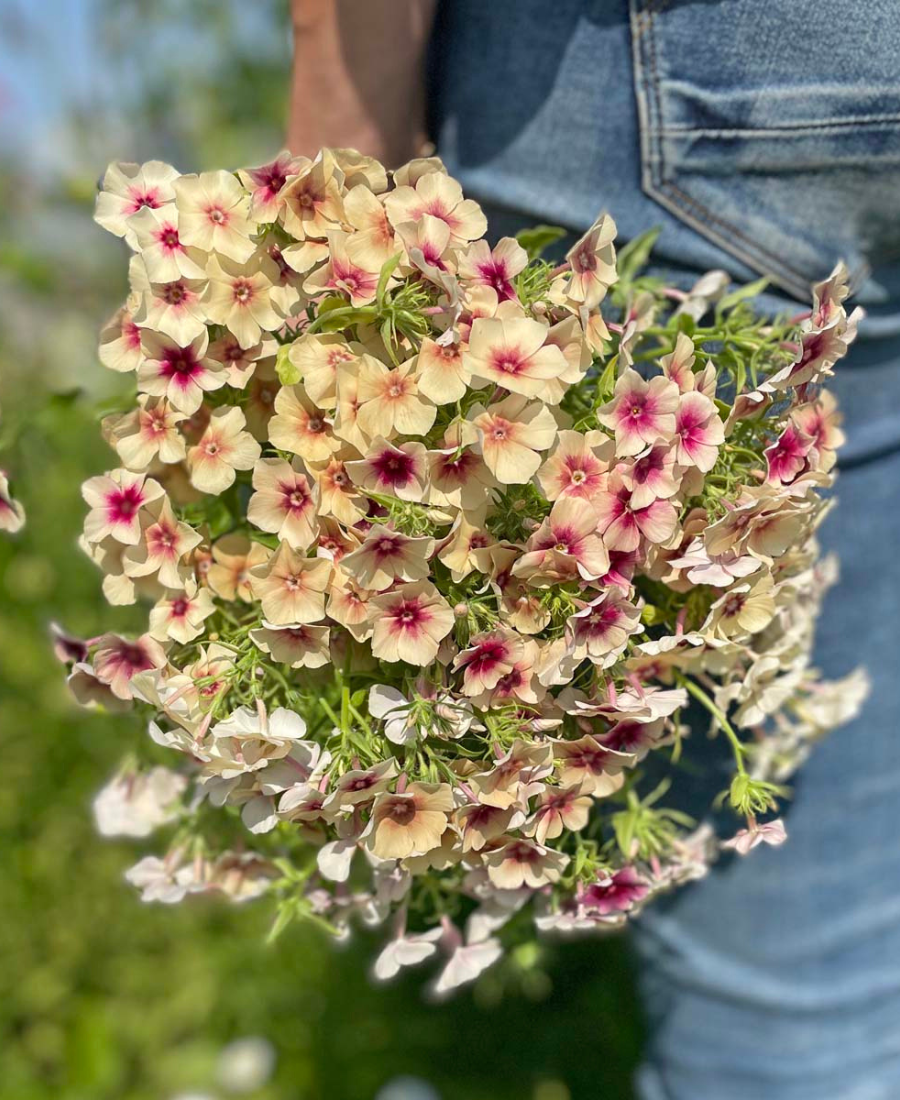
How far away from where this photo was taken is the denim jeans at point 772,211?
71 centimetres

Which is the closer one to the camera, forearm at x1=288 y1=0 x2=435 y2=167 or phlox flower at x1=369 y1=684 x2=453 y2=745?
phlox flower at x1=369 y1=684 x2=453 y2=745

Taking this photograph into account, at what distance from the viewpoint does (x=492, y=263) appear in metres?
0.59

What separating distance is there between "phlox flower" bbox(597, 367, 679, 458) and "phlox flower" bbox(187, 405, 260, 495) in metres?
0.21

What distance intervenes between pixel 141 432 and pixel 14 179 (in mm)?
2193

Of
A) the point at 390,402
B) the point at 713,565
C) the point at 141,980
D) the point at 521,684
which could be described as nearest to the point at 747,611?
the point at 713,565

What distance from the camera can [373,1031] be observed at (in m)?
1.63

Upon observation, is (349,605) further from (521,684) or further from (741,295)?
(741,295)

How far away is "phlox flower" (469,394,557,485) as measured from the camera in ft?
1.84

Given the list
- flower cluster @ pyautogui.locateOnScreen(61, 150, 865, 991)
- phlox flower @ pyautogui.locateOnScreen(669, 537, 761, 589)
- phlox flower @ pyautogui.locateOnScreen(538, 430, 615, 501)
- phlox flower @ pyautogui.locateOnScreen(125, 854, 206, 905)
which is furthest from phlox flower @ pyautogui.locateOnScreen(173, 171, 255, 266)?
phlox flower @ pyautogui.locateOnScreen(125, 854, 206, 905)

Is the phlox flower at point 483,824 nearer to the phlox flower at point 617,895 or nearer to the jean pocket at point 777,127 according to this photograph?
the phlox flower at point 617,895

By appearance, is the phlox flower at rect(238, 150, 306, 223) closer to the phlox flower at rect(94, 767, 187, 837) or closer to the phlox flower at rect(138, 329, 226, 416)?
the phlox flower at rect(138, 329, 226, 416)

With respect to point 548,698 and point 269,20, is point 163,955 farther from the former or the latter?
point 269,20

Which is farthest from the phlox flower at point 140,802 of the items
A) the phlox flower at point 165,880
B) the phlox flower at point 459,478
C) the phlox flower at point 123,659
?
the phlox flower at point 459,478

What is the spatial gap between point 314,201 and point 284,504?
18cm
